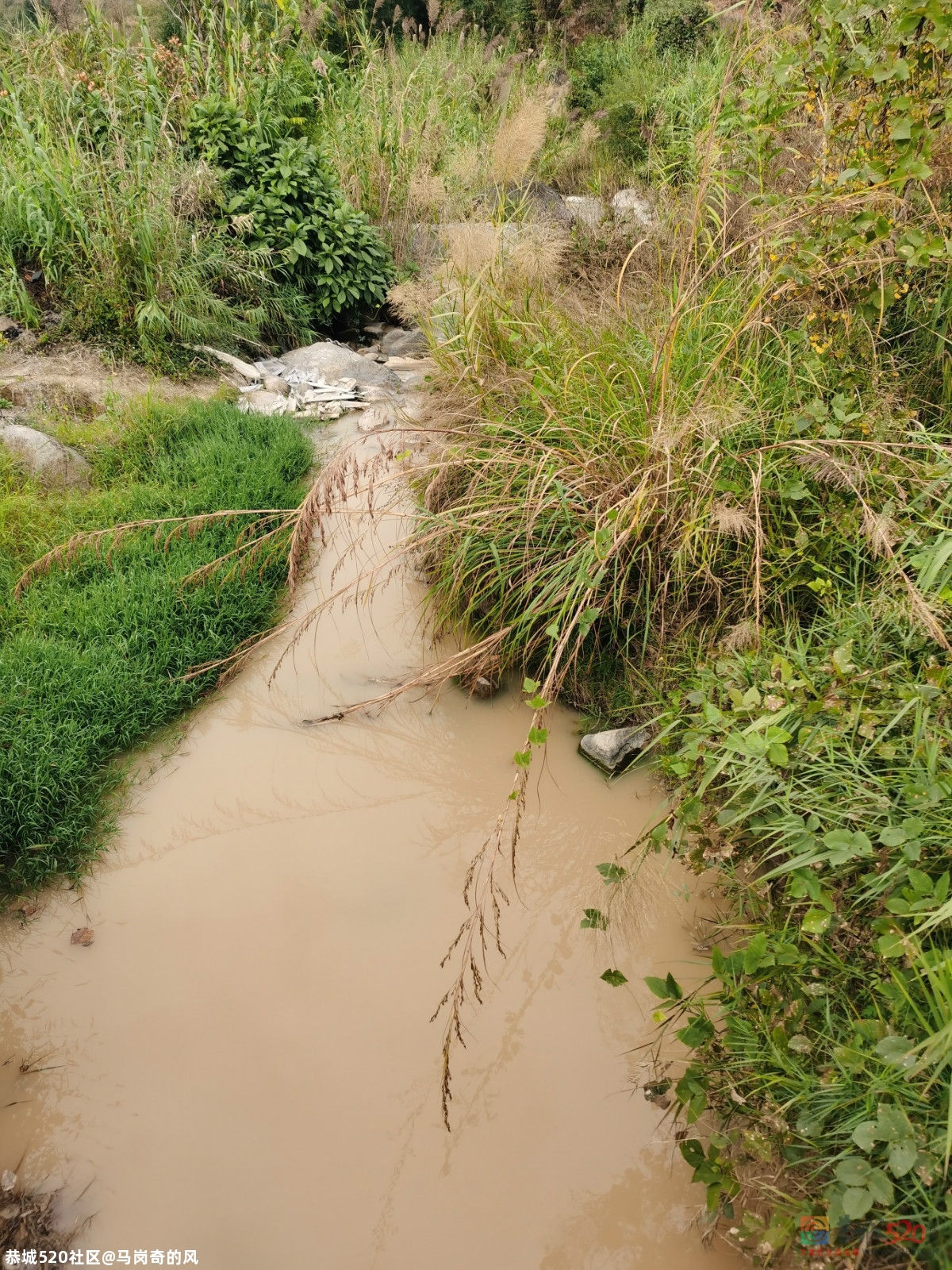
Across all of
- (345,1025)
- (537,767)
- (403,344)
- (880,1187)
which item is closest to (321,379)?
(403,344)

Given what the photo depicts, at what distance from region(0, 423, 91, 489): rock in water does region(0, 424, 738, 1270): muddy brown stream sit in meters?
1.91

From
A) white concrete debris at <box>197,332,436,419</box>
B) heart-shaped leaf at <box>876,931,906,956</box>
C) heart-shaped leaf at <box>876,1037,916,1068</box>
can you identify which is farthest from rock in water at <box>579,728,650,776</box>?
white concrete debris at <box>197,332,436,419</box>

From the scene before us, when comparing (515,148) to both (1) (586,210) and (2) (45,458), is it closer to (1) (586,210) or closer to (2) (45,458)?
(1) (586,210)

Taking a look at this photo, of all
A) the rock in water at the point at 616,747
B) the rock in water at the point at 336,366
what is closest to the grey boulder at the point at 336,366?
the rock in water at the point at 336,366

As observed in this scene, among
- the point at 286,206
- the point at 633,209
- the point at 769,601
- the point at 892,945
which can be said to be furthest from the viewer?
the point at 633,209

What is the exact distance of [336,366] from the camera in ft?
18.9

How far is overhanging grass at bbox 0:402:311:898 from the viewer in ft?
8.46

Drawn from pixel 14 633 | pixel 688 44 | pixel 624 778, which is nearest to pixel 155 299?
pixel 14 633

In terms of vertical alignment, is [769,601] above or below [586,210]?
below

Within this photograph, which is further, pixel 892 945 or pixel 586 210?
pixel 586 210

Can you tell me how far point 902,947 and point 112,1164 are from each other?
1.83 m

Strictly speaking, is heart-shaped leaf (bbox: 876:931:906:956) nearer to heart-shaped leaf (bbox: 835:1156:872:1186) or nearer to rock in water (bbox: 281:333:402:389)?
heart-shaped leaf (bbox: 835:1156:872:1186)

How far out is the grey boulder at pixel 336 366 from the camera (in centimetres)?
572

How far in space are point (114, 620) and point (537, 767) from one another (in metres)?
1.81
